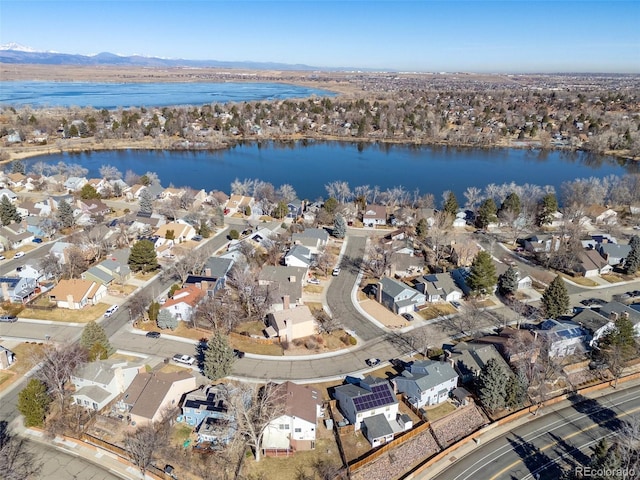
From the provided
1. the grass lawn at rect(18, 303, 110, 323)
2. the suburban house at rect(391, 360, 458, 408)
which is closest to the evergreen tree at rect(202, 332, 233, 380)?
the suburban house at rect(391, 360, 458, 408)

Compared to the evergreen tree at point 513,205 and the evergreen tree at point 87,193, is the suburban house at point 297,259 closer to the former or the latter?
the evergreen tree at point 513,205

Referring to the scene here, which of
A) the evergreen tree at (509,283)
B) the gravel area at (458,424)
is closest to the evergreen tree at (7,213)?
the gravel area at (458,424)

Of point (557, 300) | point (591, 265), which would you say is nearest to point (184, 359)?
point (557, 300)

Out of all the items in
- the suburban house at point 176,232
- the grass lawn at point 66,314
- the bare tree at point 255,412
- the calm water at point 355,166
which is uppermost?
the bare tree at point 255,412

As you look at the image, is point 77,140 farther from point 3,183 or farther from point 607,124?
point 607,124

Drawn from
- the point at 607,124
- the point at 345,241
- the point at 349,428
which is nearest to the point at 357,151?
the point at 345,241

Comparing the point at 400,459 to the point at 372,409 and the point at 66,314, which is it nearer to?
the point at 372,409

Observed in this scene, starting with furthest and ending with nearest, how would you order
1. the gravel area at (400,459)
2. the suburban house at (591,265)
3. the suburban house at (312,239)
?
the suburban house at (312,239) → the suburban house at (591,265) → the gravel area at (400,459)
